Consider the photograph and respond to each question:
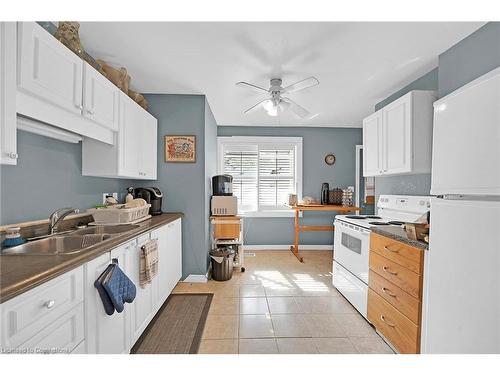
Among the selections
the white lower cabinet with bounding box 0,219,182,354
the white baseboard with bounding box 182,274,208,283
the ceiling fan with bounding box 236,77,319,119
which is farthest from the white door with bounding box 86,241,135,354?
the ceiling fan with bounding box 236,77,319,119

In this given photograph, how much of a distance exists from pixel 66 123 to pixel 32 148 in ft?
1.15

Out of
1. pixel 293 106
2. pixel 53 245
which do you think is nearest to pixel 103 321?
pixel 53 245

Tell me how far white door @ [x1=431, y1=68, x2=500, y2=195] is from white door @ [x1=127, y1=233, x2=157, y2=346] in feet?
6.76

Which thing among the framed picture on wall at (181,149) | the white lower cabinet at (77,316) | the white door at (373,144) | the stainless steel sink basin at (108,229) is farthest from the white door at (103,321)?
the white door at (373,144)

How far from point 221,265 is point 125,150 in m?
1.85

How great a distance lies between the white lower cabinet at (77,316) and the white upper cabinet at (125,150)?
0.74 m

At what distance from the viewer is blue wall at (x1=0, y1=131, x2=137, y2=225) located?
1.47 m

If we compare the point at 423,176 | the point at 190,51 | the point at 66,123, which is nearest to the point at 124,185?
the point at 66,123

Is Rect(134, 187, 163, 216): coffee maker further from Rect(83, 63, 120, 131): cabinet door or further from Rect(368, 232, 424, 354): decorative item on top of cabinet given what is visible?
Rect(368, 232, 424, 354): decorative item on top of cabinet

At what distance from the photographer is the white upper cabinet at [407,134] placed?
2.31m

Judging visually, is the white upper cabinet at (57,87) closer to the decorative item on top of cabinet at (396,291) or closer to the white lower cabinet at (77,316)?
the white lower cabinet at (77,316)

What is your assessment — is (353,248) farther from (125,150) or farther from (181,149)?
(125,150)

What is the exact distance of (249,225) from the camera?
15.4ft

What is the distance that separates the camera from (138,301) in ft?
5.96
